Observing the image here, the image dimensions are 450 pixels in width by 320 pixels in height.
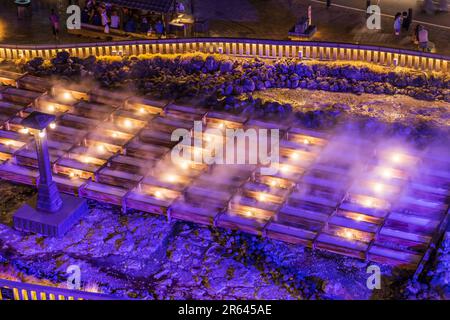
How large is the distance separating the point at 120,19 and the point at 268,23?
4944 mm

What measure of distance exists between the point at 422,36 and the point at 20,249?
1405 centimetres

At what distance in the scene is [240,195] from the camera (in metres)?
21.5

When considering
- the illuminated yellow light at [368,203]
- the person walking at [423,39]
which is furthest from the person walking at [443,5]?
the illuminated yellow light at [368,203]

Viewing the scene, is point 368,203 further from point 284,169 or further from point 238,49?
point 238,49

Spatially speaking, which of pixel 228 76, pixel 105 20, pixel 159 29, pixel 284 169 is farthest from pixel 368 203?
pixel 105 20

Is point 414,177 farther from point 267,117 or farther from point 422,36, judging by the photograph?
point 422,36

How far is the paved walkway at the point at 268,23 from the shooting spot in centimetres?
2852

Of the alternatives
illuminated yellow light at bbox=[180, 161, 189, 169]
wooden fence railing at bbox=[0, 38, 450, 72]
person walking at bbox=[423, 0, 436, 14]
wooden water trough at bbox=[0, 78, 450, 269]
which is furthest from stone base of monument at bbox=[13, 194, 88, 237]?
person walking at bbox=[423, 0, 436, 14]

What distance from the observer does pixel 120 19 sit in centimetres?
2930

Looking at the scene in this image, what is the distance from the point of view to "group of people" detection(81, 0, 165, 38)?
29.1 meters

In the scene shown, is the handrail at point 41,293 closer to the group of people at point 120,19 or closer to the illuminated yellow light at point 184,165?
the illuminated yellow light at point 184,165

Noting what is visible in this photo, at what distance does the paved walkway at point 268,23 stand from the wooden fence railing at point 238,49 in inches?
32.4

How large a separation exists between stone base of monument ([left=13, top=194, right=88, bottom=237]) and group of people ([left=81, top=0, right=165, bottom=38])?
30.7 ft
